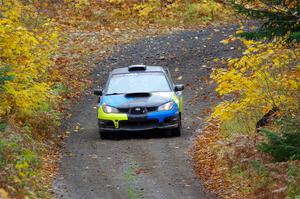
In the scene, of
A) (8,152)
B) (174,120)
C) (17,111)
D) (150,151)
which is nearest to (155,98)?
(174,120)

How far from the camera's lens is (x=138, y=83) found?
697 inches

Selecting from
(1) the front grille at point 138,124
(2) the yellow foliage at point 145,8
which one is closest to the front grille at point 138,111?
(1) the front grille at point 138,124

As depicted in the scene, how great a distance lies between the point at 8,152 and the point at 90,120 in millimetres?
7668

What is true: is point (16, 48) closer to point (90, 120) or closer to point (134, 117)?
point (134, 117)

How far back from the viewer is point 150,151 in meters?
15.4

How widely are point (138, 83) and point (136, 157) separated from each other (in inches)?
132

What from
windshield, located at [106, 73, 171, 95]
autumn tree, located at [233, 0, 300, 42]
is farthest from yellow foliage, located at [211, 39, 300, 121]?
windshield, located at [106, 73, 171, 95]

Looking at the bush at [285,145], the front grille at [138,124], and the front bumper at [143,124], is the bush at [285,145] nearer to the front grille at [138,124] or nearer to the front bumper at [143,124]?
the front bumper at [143,124]

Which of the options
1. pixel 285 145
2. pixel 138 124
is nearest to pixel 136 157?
pixel 138 124

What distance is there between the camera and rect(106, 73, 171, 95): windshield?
17453 mm

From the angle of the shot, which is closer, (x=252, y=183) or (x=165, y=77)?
(x=252, y=183)

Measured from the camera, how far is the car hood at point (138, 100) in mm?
16609

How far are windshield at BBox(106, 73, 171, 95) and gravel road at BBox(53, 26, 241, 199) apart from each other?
1.16 meters

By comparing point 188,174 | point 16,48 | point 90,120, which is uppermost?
point 16,48
